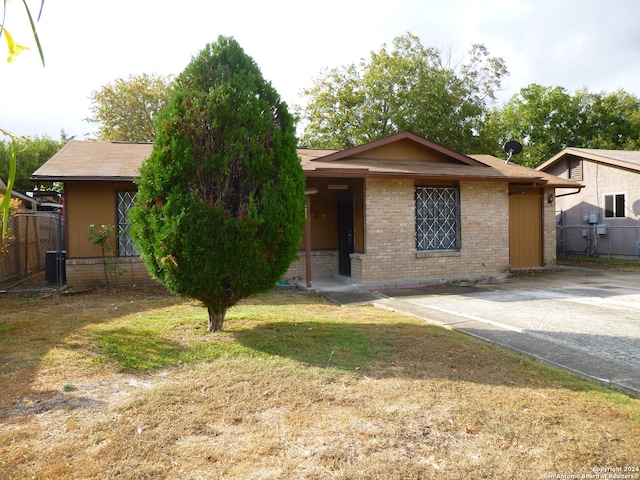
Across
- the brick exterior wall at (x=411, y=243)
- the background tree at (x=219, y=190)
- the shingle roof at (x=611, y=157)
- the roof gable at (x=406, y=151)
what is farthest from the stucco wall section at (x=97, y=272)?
→ the shingle roof at (x=611, y=157)

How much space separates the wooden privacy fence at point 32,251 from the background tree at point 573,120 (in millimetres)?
26712

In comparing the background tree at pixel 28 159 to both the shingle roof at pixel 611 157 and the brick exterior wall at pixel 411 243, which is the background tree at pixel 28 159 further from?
the shingle roof at pixel 611 157

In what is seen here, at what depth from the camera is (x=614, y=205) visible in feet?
57.1

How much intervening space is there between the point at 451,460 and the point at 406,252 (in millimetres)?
8463

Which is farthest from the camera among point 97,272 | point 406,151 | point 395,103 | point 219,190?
point 395,103

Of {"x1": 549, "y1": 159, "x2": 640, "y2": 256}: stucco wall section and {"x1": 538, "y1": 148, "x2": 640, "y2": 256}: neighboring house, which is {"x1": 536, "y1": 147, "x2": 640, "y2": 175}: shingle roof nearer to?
{"x1": 538, "y1": 148, "x2": 640, "y2": 256}: neighboring house

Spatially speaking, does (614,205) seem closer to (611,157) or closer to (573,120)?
(611,157)

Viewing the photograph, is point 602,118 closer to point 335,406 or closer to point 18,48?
point 335,406

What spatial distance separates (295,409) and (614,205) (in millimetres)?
18271

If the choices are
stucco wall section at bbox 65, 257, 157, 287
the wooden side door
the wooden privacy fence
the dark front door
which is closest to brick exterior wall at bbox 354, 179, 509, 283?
the dark front door

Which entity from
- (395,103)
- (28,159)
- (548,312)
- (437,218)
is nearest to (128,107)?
(28,159)

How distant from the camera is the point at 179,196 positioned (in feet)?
17.1

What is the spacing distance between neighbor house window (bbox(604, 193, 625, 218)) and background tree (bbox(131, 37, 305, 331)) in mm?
16289

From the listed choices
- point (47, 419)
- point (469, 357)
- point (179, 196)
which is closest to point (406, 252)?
point (469, 357)
